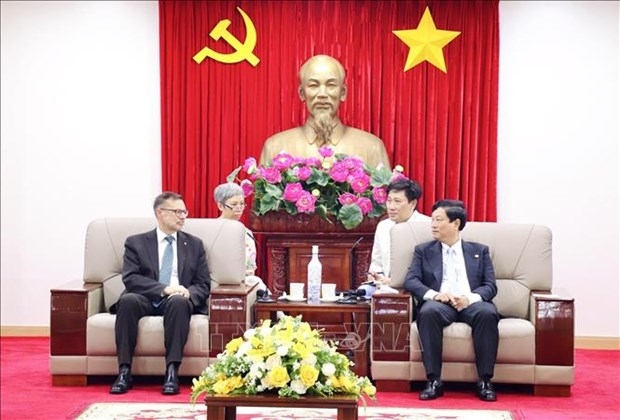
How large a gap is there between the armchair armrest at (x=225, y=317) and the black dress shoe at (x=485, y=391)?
133 centimetres

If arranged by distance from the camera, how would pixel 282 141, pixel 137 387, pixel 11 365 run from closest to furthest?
pixel 137 387 → pixel 11 365 → pixel 282 141

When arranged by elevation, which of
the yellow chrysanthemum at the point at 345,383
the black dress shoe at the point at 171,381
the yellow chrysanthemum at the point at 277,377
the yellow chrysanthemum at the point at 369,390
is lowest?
the black dress shoe at the point at 171,381

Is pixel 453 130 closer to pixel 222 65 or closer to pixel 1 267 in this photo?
pixel 222 65

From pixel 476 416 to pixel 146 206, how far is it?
12.4 ft

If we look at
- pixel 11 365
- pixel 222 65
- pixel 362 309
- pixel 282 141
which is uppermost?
pixel 222 65

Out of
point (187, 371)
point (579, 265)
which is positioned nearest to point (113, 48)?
point (187, 371)

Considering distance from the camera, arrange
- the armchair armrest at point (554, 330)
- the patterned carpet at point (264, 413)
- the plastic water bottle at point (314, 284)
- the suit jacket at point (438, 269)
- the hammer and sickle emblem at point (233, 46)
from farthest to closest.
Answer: the hammer and sickle emblem at point (233, 46) → the plastic water bottle at point (314, 284) → the suit jacket at point (438, 269) → the armchair armrest at point (554, 330) → the patterned carpet at point (264, 413)

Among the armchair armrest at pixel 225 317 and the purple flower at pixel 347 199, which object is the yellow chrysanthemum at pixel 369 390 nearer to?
the armchair armrest at pixel 225 317

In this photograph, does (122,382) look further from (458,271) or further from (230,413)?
(458,271)

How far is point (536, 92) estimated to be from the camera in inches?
317

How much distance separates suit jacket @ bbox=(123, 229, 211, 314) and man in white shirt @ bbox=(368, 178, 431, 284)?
41.5 inches

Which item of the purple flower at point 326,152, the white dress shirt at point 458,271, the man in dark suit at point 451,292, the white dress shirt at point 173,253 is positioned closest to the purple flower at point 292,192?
the purple flower at point 326,152

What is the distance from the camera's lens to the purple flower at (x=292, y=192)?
7027 millimetres

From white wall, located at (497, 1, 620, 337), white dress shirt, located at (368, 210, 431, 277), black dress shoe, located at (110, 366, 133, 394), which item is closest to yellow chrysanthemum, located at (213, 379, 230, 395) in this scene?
black dress shoe, located at (110, 366, 133, 394)
